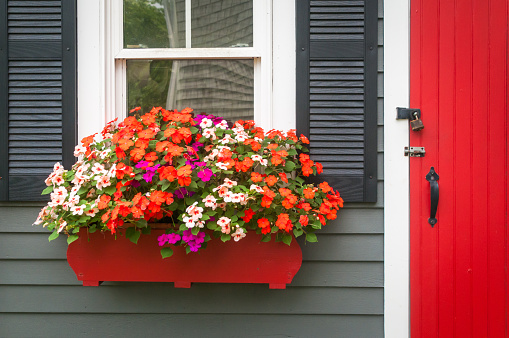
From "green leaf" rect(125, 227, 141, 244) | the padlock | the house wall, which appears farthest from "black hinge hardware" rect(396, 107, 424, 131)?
"green leaf" rect(125, 227, 141, 244)

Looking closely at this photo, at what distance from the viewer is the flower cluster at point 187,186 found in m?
1.42

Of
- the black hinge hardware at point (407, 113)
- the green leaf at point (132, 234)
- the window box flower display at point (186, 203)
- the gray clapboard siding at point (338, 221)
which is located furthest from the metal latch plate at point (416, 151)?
the green leaf at point (132, 234)

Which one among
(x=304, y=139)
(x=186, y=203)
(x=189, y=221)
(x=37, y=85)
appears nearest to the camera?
(x=189, y=221)

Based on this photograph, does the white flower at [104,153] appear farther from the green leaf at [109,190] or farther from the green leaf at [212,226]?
the green leaf at [212,226]

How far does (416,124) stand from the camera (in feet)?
5.50

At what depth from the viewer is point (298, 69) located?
172cm

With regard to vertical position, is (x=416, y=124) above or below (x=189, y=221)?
above

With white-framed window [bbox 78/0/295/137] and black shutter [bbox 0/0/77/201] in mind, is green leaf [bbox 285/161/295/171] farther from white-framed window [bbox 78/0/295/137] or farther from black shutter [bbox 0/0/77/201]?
black shutter [bbox 0/0/77/201]

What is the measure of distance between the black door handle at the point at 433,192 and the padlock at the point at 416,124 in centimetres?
21

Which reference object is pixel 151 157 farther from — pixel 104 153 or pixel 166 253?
pixel 166 253

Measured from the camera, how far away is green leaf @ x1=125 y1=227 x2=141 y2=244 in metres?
Result: 1.48

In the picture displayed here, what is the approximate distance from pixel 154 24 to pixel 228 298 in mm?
1380

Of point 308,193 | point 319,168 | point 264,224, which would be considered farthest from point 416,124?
point 264,224

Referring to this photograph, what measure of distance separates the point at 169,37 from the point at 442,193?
1.51 meters
